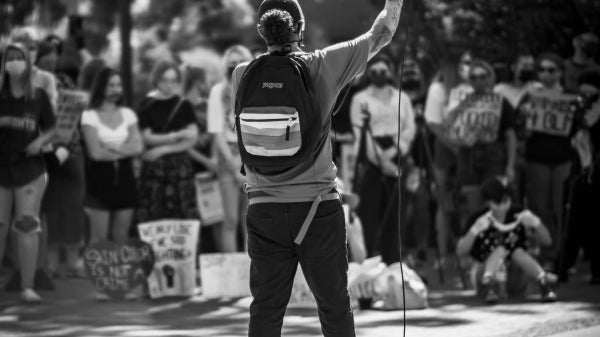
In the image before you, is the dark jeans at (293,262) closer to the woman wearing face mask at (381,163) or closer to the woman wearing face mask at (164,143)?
the woman wearing face mask at (164,143)

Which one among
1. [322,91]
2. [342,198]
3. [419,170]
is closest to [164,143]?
[419,170]

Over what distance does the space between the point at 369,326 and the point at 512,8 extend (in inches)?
291

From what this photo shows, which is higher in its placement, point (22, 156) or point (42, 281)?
point (22, 156)

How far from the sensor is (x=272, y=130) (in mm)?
6508

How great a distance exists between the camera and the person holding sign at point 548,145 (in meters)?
12.8

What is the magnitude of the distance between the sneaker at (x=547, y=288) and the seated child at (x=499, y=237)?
0.11 ft

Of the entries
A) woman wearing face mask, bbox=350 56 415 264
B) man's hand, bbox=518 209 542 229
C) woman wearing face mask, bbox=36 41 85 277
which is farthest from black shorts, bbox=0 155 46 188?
man's hand, bbox=518 209 542 229

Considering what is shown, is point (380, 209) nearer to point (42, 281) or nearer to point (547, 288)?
point (547, 288)

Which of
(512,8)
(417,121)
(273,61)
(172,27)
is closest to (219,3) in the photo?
(172,27)

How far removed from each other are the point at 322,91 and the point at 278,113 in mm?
267

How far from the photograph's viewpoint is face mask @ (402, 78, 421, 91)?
13.2 meters

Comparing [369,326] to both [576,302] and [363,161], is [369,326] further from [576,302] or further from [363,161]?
[363,161]

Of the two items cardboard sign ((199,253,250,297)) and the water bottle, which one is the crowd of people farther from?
cardboard sign ((199,253,250,297))

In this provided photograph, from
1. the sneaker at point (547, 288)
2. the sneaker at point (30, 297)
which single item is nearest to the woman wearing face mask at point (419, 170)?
the sneaker at point (547, 288)
